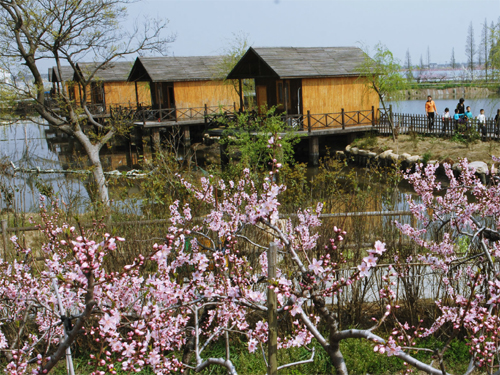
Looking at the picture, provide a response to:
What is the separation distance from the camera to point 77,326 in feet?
7.77

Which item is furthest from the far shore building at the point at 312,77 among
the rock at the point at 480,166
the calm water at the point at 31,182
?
the calm water at the point at 31,182

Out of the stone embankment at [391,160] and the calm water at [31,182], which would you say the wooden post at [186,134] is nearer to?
the calm water at [31,182]

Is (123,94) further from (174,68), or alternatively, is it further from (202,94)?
(202,94)

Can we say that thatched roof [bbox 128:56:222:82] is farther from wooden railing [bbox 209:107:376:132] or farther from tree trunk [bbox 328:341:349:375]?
tree trunk [bbox 328:341:349:375]

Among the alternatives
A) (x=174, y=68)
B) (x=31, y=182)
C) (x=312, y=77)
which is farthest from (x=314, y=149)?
(x=31, y=182)

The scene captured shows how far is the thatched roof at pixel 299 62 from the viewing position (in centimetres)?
2142

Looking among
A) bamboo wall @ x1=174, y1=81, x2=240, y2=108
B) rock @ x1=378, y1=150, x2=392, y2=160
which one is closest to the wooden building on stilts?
rock @ x1=378, y1=150, x2=392, y2=160

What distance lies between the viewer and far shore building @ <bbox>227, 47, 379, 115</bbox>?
854 inches

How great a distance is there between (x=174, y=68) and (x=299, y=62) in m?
9.54

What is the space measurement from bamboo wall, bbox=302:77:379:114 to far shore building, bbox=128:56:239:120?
7.08 metres

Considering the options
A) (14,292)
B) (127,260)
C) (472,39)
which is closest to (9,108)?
(127,260)

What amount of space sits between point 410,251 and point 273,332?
147 inches

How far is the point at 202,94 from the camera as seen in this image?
29.5 metres

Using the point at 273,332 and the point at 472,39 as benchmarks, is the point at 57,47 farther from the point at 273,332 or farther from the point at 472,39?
the point at 472,39
